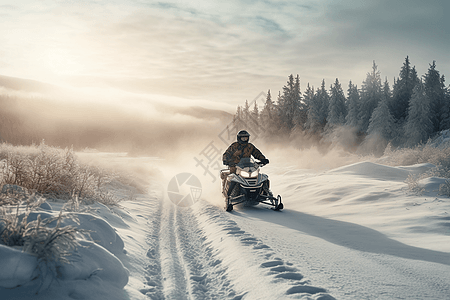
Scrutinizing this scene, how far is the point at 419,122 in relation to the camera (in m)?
44.1

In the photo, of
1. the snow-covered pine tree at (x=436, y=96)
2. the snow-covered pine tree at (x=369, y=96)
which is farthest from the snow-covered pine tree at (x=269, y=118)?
the snow-covered pine tree at (x=436, y=96)

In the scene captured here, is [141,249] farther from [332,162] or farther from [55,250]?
[332,162]

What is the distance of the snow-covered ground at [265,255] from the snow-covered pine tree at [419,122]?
137 feet

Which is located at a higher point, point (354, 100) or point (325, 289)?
point (354, 100)

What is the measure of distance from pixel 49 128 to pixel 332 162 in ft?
366

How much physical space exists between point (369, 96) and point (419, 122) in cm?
1663

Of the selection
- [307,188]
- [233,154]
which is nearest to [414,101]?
[307,188]

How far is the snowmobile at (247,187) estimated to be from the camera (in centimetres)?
927

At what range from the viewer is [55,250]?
2754 millimetres

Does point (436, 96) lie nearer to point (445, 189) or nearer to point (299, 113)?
point (299, 113)

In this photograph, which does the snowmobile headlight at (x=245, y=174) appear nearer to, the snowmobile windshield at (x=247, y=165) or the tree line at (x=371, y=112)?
the snowmobile windshield at (x=247, y=165)

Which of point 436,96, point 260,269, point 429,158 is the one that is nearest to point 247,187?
point 260,269

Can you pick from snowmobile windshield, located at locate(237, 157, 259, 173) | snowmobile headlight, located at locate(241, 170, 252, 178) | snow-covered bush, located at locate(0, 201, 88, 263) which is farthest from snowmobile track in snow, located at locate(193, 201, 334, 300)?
snowmobile windshield, located at locate(237, 157, 259, 173)

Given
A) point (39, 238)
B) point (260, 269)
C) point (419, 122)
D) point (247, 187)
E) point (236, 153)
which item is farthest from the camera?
point (419, 122)
